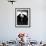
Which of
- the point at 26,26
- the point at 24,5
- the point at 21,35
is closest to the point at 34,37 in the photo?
the point at 26,26

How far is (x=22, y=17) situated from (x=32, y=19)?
0.38 metres

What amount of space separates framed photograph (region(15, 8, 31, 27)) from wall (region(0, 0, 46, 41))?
11 centimetres

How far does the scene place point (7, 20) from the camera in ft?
16.5

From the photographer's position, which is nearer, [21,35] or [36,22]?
[21,35]

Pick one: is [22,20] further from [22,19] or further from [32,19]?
[32,19]

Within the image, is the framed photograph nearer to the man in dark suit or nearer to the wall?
the man in dark suit

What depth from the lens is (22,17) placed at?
16.5 feet

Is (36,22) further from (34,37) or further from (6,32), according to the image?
(6,32)

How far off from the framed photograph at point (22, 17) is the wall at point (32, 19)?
111mm

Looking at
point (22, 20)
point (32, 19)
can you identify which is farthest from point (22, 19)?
point (32, 19)

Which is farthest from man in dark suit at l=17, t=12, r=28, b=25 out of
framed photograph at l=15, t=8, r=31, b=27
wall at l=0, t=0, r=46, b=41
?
wall at l=0, t=0, r=46, b=41

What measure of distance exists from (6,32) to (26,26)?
0.78 metres

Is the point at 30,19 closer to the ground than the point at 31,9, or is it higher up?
closer to the ground

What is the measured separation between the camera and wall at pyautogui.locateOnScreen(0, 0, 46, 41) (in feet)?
16.3
